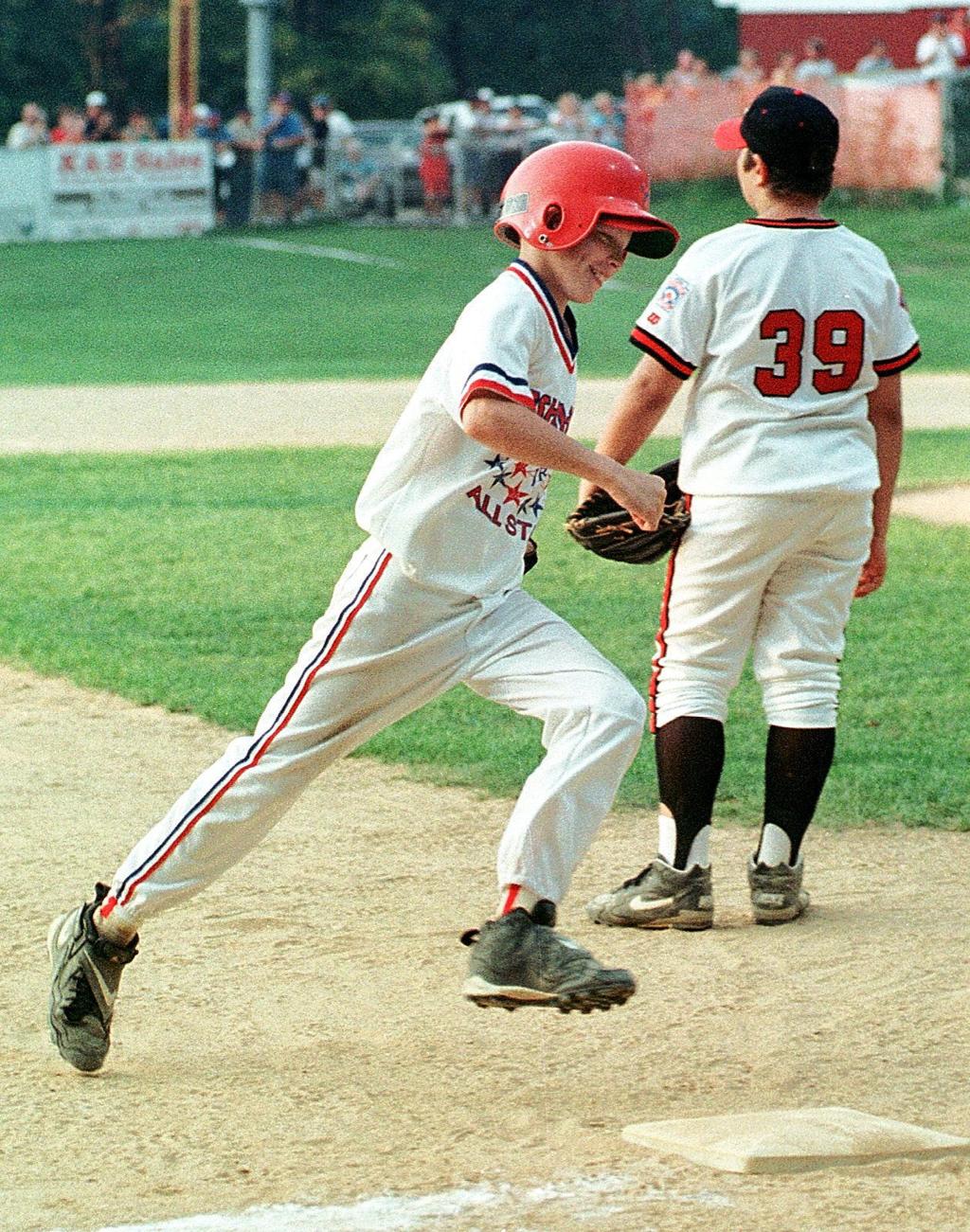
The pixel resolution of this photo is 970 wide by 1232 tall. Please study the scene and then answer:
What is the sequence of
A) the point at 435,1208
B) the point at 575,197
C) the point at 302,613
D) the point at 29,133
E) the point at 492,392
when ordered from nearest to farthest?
the point at 435,1208 < the point at 492,392 < the point at 575,197 < the point at 302,613 < the point at 29,133

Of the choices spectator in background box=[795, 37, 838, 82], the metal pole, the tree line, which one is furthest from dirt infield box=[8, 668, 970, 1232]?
the tree line

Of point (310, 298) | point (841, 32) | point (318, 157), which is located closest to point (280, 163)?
point (318, 157)

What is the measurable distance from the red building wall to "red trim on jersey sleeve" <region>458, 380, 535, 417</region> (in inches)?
1850

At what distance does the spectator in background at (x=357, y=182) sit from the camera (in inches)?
1331

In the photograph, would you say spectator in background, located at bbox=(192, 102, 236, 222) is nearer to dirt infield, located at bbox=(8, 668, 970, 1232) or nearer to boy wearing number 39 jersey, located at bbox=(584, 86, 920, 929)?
dirt infield, located at bbox=(8, 668, 970, 1232)

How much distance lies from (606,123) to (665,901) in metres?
30.9

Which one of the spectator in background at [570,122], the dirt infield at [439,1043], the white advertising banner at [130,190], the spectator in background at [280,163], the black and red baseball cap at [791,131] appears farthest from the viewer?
the spectator in background at [570,122]

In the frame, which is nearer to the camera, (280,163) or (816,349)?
(816,349)

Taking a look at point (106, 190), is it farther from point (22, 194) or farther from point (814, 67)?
point (814, 67)

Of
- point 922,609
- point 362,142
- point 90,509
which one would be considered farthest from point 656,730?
point 362,142

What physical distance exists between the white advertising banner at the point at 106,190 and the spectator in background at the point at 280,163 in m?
1.42

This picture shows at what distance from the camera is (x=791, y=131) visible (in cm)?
454

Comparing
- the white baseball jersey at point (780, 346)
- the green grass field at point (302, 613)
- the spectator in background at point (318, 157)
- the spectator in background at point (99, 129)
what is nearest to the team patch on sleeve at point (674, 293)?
the white baseball jersey at point (780, 346)

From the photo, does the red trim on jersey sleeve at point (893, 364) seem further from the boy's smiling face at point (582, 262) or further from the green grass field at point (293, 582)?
the green grass field at point (293, 582)
